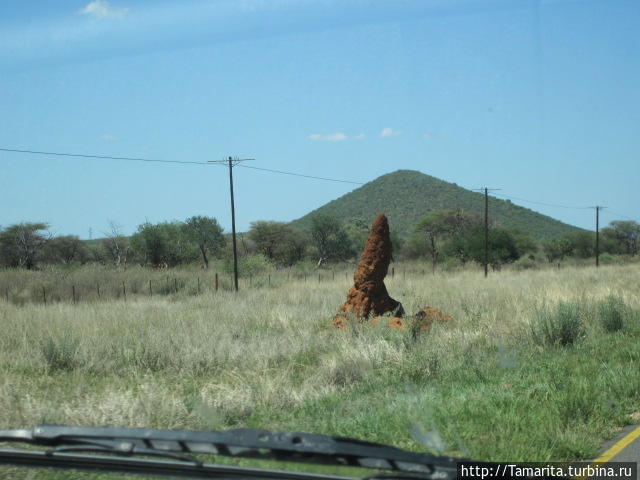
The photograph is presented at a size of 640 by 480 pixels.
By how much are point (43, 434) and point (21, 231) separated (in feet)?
175

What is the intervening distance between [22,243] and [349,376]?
4703cm

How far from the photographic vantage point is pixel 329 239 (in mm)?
64250

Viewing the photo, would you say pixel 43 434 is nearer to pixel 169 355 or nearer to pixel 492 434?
pixel 492 434

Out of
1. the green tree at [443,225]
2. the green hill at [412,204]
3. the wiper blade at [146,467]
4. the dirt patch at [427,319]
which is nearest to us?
the wiper blade at [146,467]

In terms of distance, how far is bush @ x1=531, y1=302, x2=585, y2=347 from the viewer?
46.0ft

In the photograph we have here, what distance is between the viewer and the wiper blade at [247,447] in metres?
3.55

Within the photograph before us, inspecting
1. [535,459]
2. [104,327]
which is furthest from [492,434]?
[104,327]

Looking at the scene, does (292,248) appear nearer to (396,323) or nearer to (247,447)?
(396,323)

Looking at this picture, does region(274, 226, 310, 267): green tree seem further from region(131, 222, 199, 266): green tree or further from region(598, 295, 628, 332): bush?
region(598, 295, 628, 332): bush

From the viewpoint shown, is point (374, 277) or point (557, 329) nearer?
point (557, 329)

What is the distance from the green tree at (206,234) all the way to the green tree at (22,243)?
12950 mm

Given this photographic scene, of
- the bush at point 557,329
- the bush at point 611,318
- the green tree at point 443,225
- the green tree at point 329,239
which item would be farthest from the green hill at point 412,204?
the bush at point 557,329

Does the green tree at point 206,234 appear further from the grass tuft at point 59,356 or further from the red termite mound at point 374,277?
the grass tuft at point 59,356

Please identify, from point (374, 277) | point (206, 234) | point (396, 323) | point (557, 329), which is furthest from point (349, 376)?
point (206, 234)
